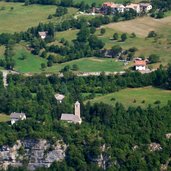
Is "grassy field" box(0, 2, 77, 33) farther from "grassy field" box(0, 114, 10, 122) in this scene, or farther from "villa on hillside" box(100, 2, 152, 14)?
"grassy field" box(0, 114, 10, 122)

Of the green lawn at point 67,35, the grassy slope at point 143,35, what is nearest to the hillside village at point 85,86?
the green lawn at point 67,35

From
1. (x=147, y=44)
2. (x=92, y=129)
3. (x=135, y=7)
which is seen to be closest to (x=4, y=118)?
(x=92, y=129)

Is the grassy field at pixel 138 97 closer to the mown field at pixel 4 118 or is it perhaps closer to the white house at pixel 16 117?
the white house at pixel 16 117

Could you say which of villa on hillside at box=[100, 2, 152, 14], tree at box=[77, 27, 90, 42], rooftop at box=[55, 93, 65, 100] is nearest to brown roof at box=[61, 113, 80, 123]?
rooftop at box=[55, 93, 65, 100]

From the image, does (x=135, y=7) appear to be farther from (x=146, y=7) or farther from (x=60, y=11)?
(x=60, y=11)

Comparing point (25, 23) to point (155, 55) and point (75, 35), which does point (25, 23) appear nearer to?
point (75, 35)

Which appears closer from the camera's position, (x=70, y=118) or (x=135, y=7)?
(x=70, y=118)

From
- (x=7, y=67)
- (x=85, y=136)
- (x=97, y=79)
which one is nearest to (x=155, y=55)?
(x=97, y=79)
